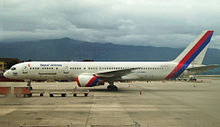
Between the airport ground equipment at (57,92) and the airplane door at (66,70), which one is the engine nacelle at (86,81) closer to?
the airport ground equipment at (57,92)

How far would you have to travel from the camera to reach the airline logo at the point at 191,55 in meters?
25.0

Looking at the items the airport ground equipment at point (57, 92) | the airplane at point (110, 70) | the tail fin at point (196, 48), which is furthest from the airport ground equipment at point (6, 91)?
the tail fin at point (196, 48)

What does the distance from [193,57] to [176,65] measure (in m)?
2.39

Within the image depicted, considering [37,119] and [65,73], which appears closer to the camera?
[37,119]

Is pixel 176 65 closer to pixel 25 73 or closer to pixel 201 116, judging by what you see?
pixel 201 116

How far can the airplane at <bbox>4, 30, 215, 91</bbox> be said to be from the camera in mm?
23141

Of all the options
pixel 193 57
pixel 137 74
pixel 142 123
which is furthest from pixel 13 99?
pixel 193 57

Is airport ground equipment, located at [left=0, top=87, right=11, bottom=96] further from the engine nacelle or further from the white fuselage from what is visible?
the white fuselage

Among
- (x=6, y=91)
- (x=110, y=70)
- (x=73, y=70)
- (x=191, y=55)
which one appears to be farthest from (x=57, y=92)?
(x=191, y=55)

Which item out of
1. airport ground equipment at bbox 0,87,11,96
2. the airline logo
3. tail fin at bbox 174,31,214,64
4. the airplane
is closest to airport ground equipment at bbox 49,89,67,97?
the airplane

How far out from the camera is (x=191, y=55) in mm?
25156

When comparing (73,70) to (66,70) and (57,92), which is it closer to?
(66,70)

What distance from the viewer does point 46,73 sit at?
23438 millimetres

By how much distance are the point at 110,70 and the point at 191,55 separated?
10456 millimetres
